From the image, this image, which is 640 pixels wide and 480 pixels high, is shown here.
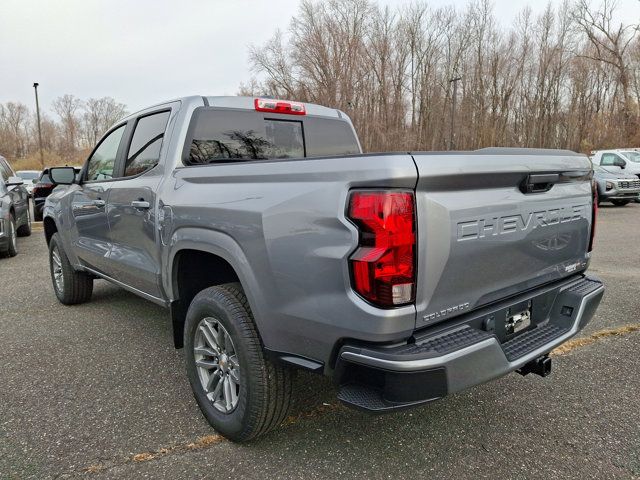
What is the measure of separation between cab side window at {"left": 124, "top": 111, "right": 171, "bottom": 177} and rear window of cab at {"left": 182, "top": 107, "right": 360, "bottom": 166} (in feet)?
0.98

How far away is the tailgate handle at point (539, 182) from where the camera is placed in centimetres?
228

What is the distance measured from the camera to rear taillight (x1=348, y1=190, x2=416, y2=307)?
1805mm

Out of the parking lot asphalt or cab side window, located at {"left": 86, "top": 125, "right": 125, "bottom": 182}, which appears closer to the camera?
the parking lot asphalt

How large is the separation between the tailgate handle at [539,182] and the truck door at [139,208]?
2213mm

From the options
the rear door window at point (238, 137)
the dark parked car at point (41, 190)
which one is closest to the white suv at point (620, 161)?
the rear door window at point (238, 137)

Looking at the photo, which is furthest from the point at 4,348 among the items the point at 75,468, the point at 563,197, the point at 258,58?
the point at 258,58

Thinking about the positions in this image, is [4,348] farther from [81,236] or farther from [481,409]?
[481,409]

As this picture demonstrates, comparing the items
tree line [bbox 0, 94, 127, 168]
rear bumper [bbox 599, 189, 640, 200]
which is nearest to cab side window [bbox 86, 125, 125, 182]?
rear bumper [bbox 599, 189, 640, 200]

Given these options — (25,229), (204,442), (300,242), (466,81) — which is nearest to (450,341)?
(300,242)

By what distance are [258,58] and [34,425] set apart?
4001 cm

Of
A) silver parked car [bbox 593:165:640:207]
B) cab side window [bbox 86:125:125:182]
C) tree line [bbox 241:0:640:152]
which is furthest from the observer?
tree line [bbox 241:0:640:152]

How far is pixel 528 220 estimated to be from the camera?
2.31 meters

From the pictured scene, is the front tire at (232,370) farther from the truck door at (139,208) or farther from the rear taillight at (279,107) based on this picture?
the rear taillight at (279,107)

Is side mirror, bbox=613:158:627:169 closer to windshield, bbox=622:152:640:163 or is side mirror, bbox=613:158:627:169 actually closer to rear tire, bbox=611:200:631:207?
windshield, bbox=622:152:640:163
